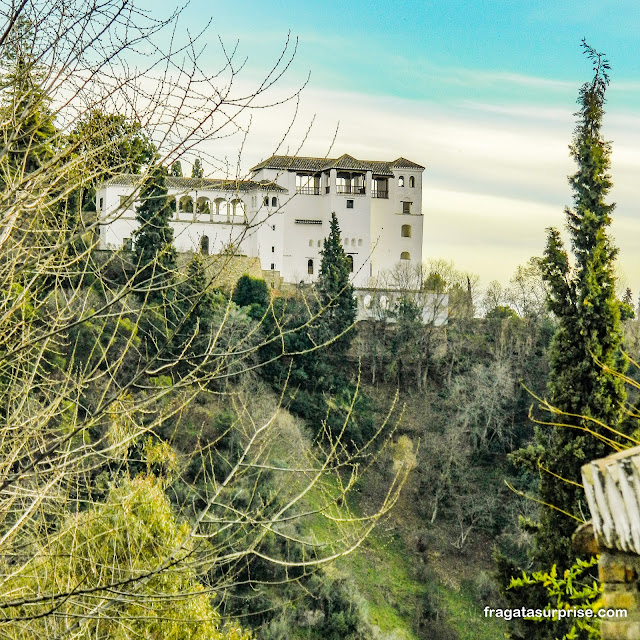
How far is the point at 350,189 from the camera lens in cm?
4656

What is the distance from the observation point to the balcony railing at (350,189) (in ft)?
152

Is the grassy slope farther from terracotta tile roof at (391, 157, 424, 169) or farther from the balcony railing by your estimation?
terracotta tile roof at (391, 157, 424, 169)

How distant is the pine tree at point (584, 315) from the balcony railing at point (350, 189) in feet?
97.7

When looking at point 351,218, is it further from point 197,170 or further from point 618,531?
point 618,531

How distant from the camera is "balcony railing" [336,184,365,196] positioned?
46.4 metres

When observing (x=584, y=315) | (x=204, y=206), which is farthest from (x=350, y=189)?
(x=204, y=206)

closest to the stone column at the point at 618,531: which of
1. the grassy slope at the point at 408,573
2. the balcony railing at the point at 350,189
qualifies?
the grassy slope at the point at 408,573

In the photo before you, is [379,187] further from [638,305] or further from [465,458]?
[465,458]

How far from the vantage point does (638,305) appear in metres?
41.0

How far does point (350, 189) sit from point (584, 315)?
32.0 meters

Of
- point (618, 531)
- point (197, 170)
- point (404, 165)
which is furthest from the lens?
point (404, 165)

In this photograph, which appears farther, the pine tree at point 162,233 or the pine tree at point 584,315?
the pine tree at point 584,315

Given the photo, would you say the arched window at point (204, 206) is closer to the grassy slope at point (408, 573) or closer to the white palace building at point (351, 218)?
the grassy slope at point (408, 573)

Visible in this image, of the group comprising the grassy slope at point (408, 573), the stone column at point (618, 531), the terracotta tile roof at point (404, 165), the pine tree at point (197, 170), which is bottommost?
the grassy slope at point (408, 573)
